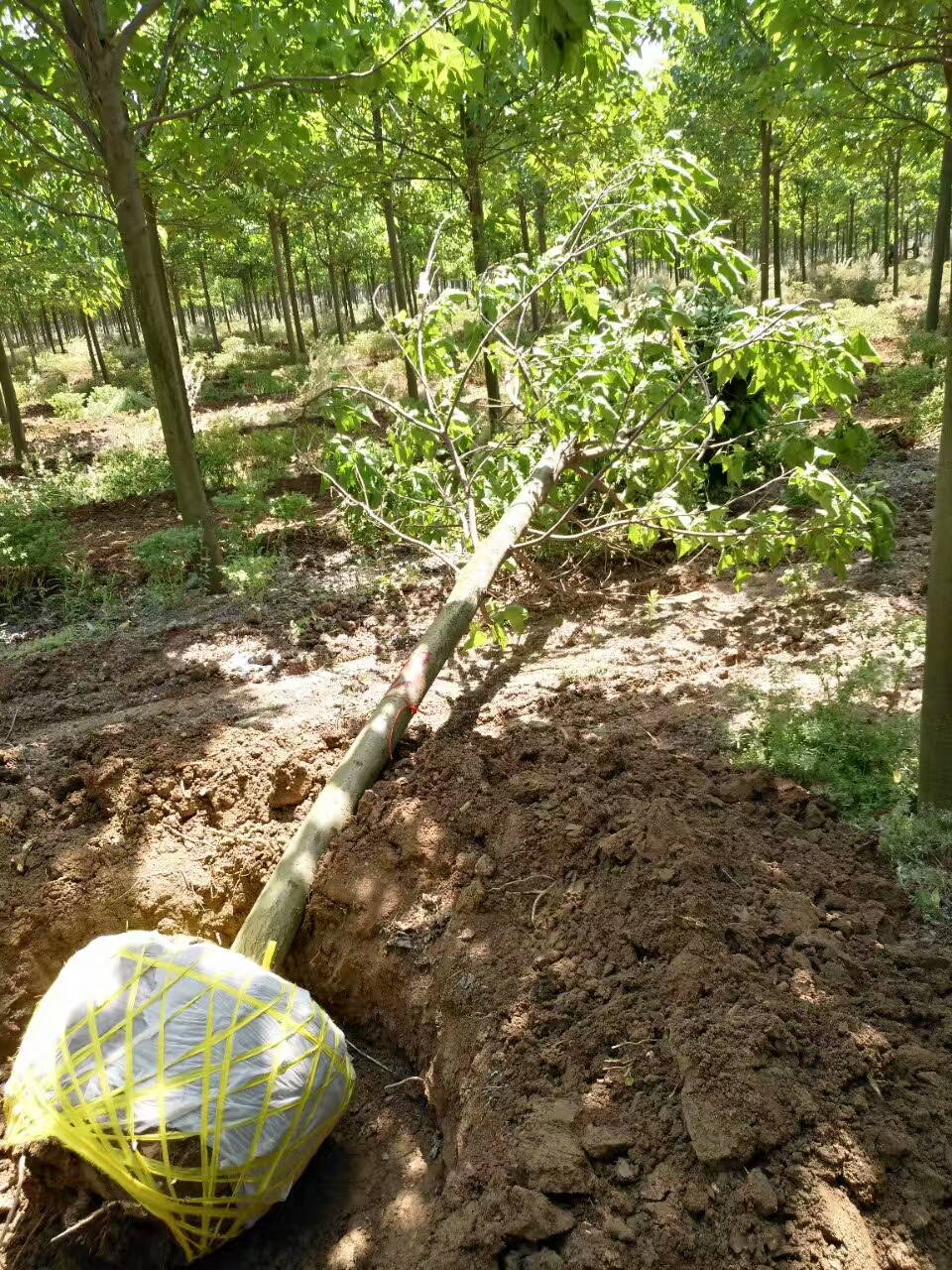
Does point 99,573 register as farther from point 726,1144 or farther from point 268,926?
point 726,1144

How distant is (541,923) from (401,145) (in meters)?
8.11

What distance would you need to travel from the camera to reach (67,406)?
18.7m

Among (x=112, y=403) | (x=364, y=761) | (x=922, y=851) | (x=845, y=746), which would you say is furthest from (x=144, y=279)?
(x=112, y=403)

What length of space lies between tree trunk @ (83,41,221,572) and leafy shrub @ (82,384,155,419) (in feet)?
45.8

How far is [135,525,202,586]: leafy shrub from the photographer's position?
6609 mm

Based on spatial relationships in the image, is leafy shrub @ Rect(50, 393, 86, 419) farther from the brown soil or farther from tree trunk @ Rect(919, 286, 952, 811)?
tree trunk @ Rect(919, 286, 952, 811)

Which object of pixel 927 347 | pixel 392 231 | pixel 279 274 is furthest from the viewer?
pixel 279 274

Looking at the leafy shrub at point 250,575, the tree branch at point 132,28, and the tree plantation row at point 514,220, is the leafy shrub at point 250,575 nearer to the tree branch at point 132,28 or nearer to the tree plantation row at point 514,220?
the tree plantation row at point 514,220

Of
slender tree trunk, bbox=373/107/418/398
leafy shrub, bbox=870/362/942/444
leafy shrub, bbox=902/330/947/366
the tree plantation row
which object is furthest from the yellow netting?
leafy shrub, bbox=902/330/947/366

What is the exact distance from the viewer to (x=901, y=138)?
4.43 meters

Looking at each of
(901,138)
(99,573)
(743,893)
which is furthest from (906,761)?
(99,573)

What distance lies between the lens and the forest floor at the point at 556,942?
1673 mm

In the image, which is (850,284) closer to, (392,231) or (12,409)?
(392,231)

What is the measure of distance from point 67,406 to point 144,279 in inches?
620
